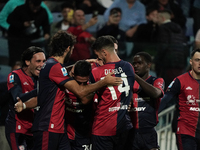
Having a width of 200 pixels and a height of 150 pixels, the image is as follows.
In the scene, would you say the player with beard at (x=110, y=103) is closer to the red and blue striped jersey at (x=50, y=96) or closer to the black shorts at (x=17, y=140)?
the red and blue striped jersey at (x=50, y=96)

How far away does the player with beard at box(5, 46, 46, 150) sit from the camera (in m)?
4.61

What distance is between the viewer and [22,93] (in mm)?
4535

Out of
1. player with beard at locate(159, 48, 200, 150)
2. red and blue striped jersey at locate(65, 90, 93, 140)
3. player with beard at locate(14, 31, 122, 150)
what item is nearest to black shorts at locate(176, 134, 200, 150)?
player with beard at locate(159, 48, 200, 150)

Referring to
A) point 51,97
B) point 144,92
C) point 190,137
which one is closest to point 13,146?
point 51,97

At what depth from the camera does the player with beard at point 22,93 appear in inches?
182

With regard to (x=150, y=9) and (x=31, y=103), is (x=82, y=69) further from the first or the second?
(x=150, y=9)

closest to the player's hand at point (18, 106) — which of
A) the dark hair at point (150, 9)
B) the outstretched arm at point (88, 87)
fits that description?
the outstretched arm at point (88, 87)

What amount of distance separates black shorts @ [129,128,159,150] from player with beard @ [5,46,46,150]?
1.54 m

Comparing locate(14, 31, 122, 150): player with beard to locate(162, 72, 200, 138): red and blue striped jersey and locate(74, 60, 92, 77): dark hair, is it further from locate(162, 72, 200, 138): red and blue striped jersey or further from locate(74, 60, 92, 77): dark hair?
locate(162, 72, 200, 138): red and blue striped jersey

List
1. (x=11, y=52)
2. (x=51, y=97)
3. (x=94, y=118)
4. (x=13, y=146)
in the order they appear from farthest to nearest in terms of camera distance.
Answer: (x=11, y=52)
(x=13, y=146)
(x=94, y=118)
(x=51, y=97)

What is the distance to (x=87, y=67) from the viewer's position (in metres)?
4.25

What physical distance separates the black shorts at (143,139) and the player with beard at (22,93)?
154 centimetres

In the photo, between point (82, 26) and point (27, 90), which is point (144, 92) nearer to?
point (27, 90)

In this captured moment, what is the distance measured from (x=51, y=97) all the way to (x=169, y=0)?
5723 millimetres
